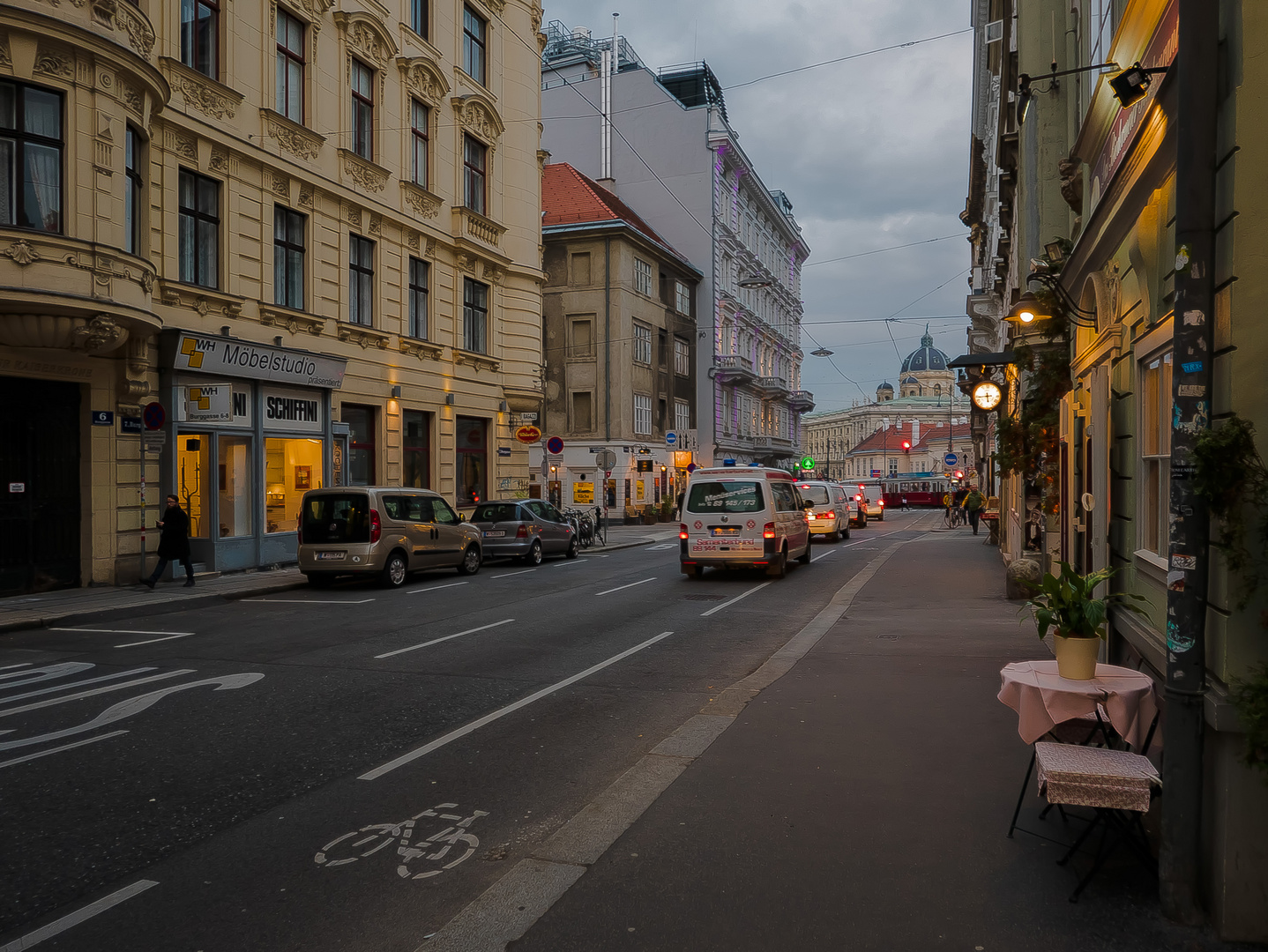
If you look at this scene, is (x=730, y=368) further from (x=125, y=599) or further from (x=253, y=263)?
(x=125, y=599)

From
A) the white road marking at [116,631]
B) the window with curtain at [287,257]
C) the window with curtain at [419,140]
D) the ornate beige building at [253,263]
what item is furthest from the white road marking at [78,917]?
the window with curtain at [419,140]

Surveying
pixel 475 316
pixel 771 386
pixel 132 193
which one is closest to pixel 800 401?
pixel 771 386

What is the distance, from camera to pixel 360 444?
23.4 meters

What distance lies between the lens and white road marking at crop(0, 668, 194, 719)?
7.68 meters

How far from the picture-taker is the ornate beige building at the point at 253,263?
14453mm

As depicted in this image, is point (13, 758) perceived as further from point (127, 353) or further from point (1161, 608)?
point (127, 353)

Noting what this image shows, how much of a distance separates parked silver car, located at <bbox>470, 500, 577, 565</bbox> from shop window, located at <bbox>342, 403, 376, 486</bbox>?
10.1ft

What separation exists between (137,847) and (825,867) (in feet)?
11.1

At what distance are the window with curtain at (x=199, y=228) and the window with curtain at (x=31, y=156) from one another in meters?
3.31

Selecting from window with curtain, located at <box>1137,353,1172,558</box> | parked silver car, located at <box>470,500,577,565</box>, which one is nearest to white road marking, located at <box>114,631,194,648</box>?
window with curtain, located at <box>1137,353,1172,558</box>

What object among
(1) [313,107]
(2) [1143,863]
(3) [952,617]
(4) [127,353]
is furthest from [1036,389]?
(1) [313,107]

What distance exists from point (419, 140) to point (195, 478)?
11704 millimetres

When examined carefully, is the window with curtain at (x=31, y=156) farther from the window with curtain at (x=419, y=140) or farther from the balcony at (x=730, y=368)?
the balcony at (x=730, y=368)

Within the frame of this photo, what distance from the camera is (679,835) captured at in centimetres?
478
